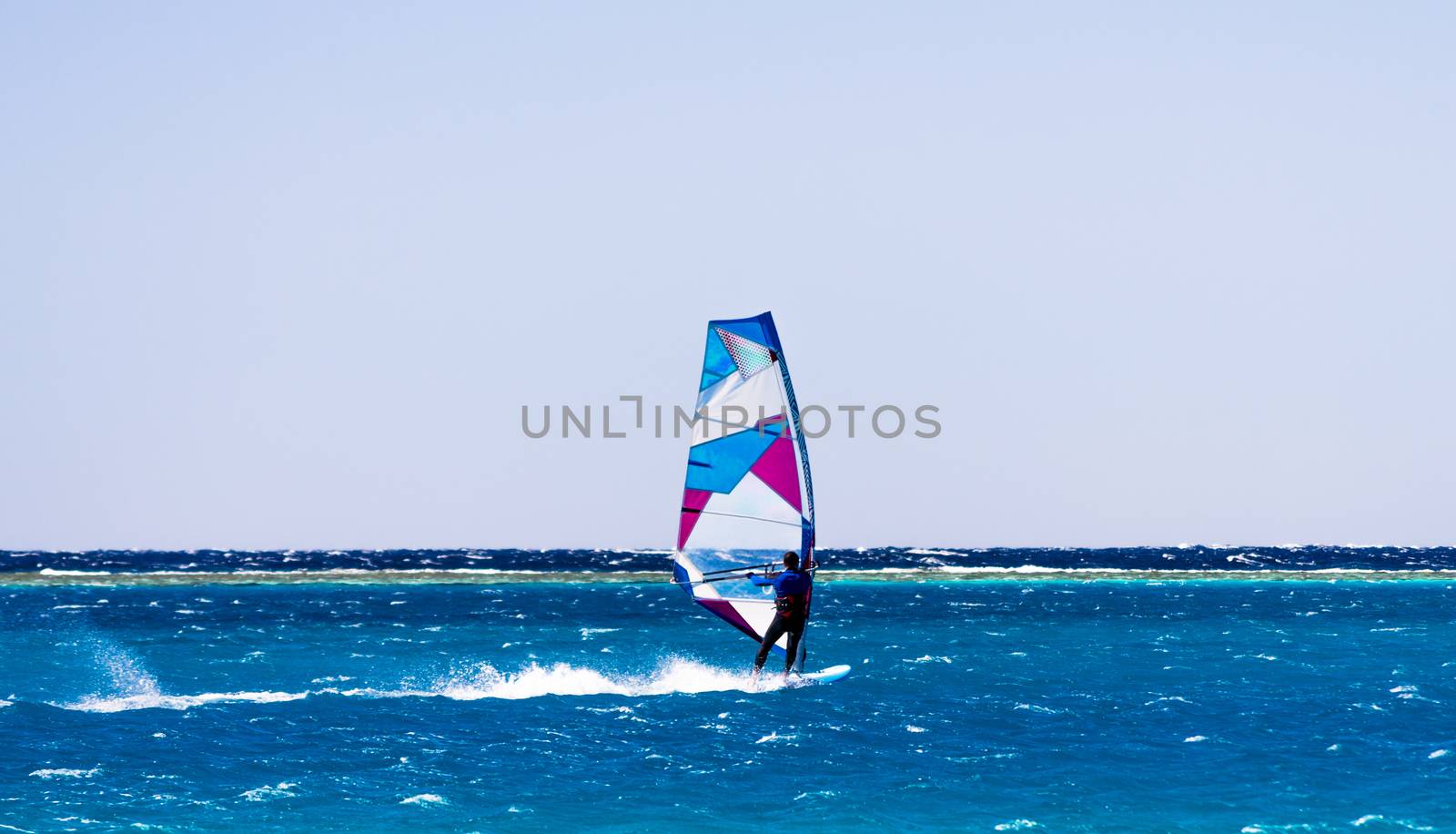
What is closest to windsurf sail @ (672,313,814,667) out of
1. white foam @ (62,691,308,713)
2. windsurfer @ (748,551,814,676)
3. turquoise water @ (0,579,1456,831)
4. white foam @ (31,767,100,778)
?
windsurfer @ (748,551,814,676)

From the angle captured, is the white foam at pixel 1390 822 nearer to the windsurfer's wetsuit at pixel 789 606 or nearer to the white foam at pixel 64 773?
the windsurfer's wetsuit at pixel 789 606

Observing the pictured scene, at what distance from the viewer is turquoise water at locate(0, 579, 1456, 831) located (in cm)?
2025

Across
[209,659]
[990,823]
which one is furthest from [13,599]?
[990,823]

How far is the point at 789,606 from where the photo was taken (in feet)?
96.4

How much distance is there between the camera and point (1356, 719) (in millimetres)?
27984

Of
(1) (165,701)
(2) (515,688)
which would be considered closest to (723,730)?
(2) (515,688)

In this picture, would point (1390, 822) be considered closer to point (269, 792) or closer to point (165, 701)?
point (269, 792)

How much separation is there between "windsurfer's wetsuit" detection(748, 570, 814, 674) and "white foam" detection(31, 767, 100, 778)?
1255 cm

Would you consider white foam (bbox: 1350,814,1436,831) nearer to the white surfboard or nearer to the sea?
the sea

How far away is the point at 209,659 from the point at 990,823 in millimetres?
29894

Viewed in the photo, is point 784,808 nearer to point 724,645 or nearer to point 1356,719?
point 1356,719

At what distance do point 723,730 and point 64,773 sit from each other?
10790mm

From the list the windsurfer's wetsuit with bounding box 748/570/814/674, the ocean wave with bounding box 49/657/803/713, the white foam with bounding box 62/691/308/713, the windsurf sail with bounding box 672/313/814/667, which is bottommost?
the white foam with bounding box 62/691/308/713

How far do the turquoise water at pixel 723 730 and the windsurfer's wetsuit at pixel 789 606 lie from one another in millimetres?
1233
